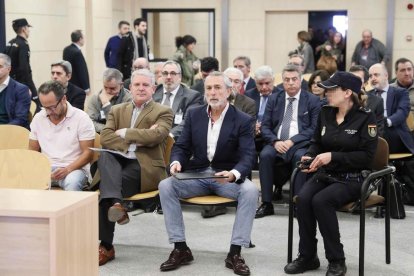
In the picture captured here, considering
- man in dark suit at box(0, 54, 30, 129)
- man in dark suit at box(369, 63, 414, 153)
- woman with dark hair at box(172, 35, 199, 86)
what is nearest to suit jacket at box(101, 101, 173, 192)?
man in dark suit at box(0, 54, 30, 129)

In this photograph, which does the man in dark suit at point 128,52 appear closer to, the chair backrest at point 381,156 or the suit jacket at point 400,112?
the suit jacket at point 400,112

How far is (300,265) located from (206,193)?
2.54 ft

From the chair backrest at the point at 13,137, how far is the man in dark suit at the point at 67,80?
4.84 feet

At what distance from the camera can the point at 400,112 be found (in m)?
6.18

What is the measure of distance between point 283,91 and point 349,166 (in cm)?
184

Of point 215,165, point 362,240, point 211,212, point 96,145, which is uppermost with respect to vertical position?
point 96,145

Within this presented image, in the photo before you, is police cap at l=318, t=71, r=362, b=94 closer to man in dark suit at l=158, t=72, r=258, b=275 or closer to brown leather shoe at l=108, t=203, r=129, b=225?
man in dark suit at l=158, t=72, r=258, b=275

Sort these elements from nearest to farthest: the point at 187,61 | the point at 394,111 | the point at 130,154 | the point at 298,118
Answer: the point at 130,154, the point at 298,118, the point at 394,111, the point at 187,61

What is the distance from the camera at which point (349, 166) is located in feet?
14.2

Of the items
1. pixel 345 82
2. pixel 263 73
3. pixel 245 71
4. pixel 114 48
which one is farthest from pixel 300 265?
pixel 114 48

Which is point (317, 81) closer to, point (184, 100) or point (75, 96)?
point (184, 100)

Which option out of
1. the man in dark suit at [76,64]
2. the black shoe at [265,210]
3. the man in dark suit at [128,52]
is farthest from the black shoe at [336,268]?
the man in dark suit at [128,52]

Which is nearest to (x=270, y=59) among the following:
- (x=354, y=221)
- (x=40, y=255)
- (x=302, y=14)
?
(x=302, y=14)

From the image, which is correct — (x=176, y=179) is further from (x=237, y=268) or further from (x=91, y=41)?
(x=91, y=41)
